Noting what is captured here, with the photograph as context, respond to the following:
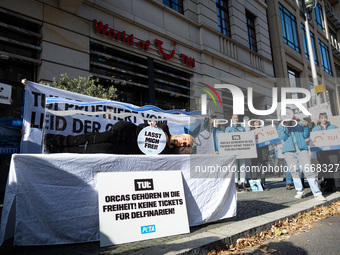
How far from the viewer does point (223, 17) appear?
15.4m

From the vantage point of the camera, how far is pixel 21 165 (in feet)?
8.30

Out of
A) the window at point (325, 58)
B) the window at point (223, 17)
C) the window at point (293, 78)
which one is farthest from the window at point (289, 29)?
the window at point (325, 58)

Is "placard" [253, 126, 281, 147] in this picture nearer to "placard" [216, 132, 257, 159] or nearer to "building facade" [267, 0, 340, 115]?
"placard" [216, 132, 257, 159]

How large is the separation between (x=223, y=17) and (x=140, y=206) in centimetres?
1499

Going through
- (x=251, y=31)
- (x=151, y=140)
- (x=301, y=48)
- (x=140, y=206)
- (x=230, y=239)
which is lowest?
(x=230, y=239)

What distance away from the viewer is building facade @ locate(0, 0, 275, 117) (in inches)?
303

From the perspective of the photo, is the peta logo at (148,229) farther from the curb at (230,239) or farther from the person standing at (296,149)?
the person standing at (296,149)

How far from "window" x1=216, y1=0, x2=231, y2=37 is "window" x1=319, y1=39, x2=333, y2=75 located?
1648 centimetres

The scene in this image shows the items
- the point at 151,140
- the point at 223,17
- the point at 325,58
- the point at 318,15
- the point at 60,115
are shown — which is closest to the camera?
the point at 151,140

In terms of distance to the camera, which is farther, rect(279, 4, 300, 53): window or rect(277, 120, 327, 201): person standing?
rect(279, 4, 300, 53): window

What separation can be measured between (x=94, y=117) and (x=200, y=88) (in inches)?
328

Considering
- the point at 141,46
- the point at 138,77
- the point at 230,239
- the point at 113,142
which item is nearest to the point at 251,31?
the point at 141,46

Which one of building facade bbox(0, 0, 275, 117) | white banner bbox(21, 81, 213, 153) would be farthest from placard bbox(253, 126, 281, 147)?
building facade bbox(0, 0, 275, 117)

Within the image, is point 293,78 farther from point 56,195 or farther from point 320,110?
point 56,195
